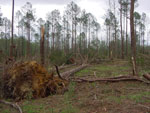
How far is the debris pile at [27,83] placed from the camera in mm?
5852

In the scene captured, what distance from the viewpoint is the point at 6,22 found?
133 ft

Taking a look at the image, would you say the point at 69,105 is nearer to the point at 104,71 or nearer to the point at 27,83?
the point at 27,83

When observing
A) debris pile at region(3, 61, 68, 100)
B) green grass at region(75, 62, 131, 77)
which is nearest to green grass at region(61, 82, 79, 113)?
debris pile at region(3, 61, 68, 100)

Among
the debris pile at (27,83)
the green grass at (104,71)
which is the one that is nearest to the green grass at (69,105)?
the debris pile at (27,83)

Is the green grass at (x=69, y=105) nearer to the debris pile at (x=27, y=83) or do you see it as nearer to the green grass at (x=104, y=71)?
the debris pile at (x=27, y=83)

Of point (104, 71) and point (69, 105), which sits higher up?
point (104, 71)

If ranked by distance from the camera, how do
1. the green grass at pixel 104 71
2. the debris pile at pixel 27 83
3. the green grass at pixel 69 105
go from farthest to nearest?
the green grass at pixel 104 71
the debris pile at pixel 27 83
the green grass at pixel 69 105

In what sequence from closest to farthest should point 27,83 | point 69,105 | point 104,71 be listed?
1. point 69,105
2. point 27,83
3. point 104,71

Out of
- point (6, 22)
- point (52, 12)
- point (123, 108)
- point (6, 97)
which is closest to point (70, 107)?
point (123, 108)

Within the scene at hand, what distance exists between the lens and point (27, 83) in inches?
234

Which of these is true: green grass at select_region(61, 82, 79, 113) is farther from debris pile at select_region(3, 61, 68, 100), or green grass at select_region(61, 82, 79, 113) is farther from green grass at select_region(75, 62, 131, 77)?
green grass at select_region(75, 62, 131, 77)

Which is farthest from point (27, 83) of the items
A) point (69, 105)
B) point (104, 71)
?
point (104, 71)

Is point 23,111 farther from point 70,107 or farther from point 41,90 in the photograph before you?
point 41,90

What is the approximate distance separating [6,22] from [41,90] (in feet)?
130
